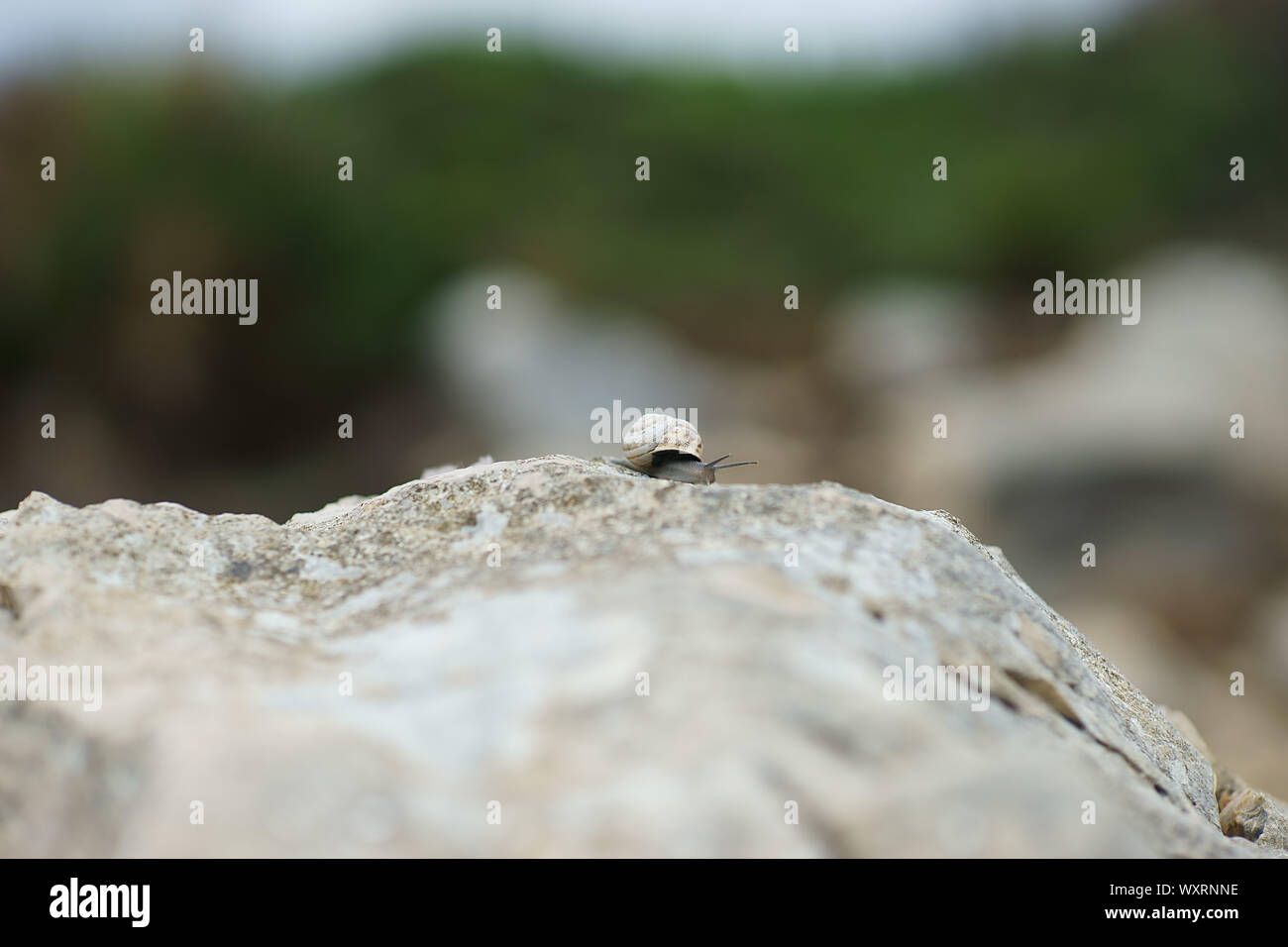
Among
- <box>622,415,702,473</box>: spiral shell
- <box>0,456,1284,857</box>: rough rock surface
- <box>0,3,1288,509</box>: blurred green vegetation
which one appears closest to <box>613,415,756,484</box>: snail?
<box>622,415,702,473</box>: spiral shell

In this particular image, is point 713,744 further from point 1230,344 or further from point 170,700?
point 1230,344

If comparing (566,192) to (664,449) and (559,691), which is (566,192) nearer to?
(664,449)

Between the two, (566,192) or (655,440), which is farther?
(566,192)

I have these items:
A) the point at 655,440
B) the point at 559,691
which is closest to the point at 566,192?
the point at 655,440

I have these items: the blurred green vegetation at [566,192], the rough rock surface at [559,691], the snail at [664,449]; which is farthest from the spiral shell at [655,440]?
the blurred green vegetation at [566,192]

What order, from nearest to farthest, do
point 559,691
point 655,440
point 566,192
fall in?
point 559,691, point 655,440, point 566,192

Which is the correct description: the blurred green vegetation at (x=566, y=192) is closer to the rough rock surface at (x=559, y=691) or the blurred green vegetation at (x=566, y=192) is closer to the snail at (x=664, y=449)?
the snail at (x=664, y=449)

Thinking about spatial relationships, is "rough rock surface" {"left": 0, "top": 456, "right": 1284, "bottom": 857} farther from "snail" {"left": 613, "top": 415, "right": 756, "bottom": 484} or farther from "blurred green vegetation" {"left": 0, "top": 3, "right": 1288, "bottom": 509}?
"blurred green vegetation" {"left": 0, "top": 3, "right": 1288, "bottom": 509}

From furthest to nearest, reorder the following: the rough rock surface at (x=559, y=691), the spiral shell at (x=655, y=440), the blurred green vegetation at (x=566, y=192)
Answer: the blurred green vegetation at (x=566, y=192)
the spiral shell at (x=655, y=440)
the rough rock surface at (x=559, y=691)
